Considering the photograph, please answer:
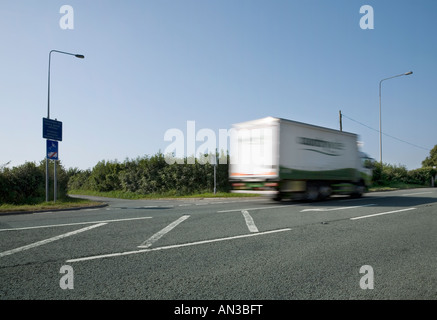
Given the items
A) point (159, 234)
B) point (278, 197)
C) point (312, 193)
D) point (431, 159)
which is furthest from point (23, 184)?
point (431, 159)

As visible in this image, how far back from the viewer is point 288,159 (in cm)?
1271

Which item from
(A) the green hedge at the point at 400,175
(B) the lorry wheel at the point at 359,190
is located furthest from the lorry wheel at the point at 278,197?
(A) the green hedge at the point at 400,175

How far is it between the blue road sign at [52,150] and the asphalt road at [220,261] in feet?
30.1

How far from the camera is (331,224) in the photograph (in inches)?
296

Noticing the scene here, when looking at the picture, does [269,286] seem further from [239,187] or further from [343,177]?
[343,177]

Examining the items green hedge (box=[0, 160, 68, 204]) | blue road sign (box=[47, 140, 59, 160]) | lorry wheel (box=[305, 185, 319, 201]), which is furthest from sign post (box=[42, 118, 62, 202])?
lorry wheel (box=[305, 185, 319, 201])

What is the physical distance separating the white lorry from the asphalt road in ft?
16.9

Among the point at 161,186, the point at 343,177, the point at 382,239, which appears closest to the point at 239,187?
the point at 343,177

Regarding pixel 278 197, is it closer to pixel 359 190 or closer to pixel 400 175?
pixel 359 190

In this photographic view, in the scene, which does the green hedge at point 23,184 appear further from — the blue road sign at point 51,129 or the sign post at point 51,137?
the blue road sign at point 51,129

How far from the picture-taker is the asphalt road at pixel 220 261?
10.9 ft

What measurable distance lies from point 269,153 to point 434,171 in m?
41.7

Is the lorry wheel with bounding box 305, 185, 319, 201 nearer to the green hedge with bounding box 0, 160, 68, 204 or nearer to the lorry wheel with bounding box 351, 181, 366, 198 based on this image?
the lorry wheel with bounding box 351, 181, 366, 198

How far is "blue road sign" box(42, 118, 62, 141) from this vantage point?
1541cm
